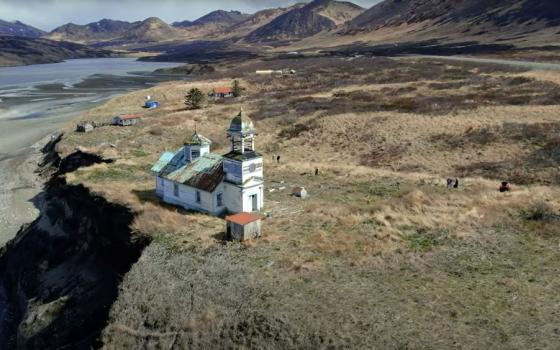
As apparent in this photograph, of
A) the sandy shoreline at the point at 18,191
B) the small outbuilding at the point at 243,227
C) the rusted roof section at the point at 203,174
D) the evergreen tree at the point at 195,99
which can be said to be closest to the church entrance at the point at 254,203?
A: the rusted roof section at the point at 203,174

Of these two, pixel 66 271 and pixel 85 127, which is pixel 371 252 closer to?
pixel 66 271

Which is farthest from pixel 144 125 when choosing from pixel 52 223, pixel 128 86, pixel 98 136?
pixel 128 86

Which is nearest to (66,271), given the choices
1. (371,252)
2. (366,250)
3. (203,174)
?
(203,174)

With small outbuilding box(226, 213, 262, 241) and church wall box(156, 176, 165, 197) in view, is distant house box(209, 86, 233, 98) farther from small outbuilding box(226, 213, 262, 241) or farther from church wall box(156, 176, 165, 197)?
small outbuilding box(226, 213, 262, 241)

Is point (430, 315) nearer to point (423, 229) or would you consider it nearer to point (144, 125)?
point (423, 229)

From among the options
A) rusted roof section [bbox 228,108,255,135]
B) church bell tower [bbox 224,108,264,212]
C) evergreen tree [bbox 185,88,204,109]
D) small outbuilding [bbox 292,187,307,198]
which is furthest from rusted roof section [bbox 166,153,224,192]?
evergreen tree [bbox 185,88,204,109]
